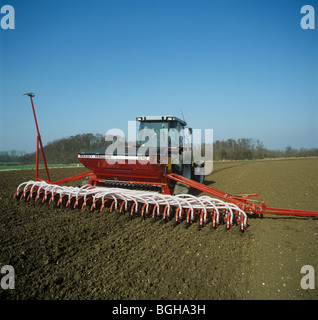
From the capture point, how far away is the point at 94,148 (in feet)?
38.3

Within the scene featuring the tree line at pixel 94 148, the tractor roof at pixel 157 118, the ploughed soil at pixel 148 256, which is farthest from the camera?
the tree line at pixel 94 148

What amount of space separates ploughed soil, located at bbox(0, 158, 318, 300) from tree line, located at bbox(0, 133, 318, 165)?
795 centimetres

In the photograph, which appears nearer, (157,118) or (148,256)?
(148,256)

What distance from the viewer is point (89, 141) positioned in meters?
24.0

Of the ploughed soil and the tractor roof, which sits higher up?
the tractor roof

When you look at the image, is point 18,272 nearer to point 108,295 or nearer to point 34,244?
point 34,244

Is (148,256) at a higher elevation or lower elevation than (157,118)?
lower

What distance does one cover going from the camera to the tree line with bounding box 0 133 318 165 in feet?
73.6

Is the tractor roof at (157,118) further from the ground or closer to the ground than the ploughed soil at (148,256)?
further from the ground

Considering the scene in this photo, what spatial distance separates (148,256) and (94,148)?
9.12m

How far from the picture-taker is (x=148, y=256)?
333 cm

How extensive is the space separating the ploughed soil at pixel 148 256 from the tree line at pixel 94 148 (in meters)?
7.95

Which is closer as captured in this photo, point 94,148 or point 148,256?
point 148,256

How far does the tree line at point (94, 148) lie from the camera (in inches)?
883
